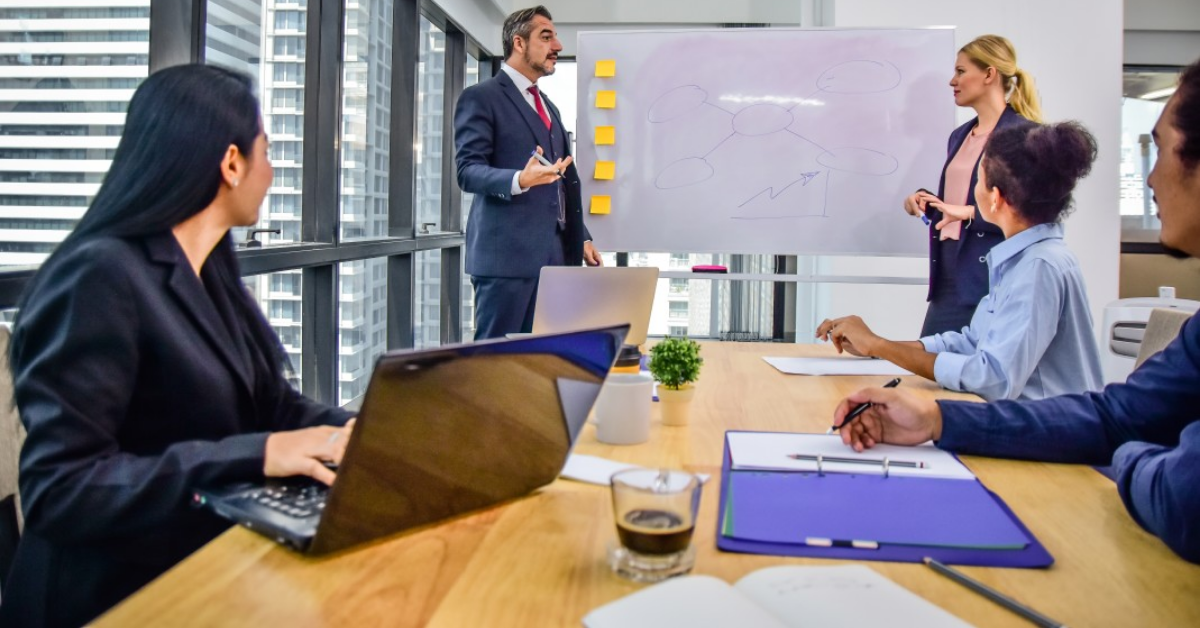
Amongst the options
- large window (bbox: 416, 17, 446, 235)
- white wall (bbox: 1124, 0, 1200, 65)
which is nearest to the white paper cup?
large window (bbox: 416, 17, 446, 235)

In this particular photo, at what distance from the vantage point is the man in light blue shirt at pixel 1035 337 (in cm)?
158

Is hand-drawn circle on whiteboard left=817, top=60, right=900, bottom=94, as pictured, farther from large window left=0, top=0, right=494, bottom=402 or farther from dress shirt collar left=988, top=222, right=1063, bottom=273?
large window left=0, top=0, right=494, bottom=402

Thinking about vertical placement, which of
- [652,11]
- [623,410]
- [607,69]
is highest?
[652,11]

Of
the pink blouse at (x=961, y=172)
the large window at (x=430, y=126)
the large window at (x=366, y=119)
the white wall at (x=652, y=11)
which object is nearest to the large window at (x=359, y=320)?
the large window at (x=366, y=119)

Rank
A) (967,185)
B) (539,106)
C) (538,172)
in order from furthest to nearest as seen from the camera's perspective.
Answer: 1. (539,106)
2. (967,185)
3. (538,172)

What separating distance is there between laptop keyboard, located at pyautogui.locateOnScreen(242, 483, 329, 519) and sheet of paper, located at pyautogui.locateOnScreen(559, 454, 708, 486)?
0.27 meters

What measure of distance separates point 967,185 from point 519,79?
1.53 metres

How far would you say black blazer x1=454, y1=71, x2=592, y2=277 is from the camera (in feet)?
9.71

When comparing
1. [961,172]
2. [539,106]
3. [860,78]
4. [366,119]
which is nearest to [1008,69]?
[961,172]

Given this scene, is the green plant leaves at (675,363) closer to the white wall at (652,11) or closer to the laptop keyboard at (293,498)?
the laptop keyboard at (293,498)

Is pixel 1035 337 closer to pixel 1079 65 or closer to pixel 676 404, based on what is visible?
pixel 676 404

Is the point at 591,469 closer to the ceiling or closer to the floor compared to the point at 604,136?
closer to the floor

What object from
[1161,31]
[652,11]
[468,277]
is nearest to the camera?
[1161,31]

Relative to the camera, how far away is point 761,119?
334cm
